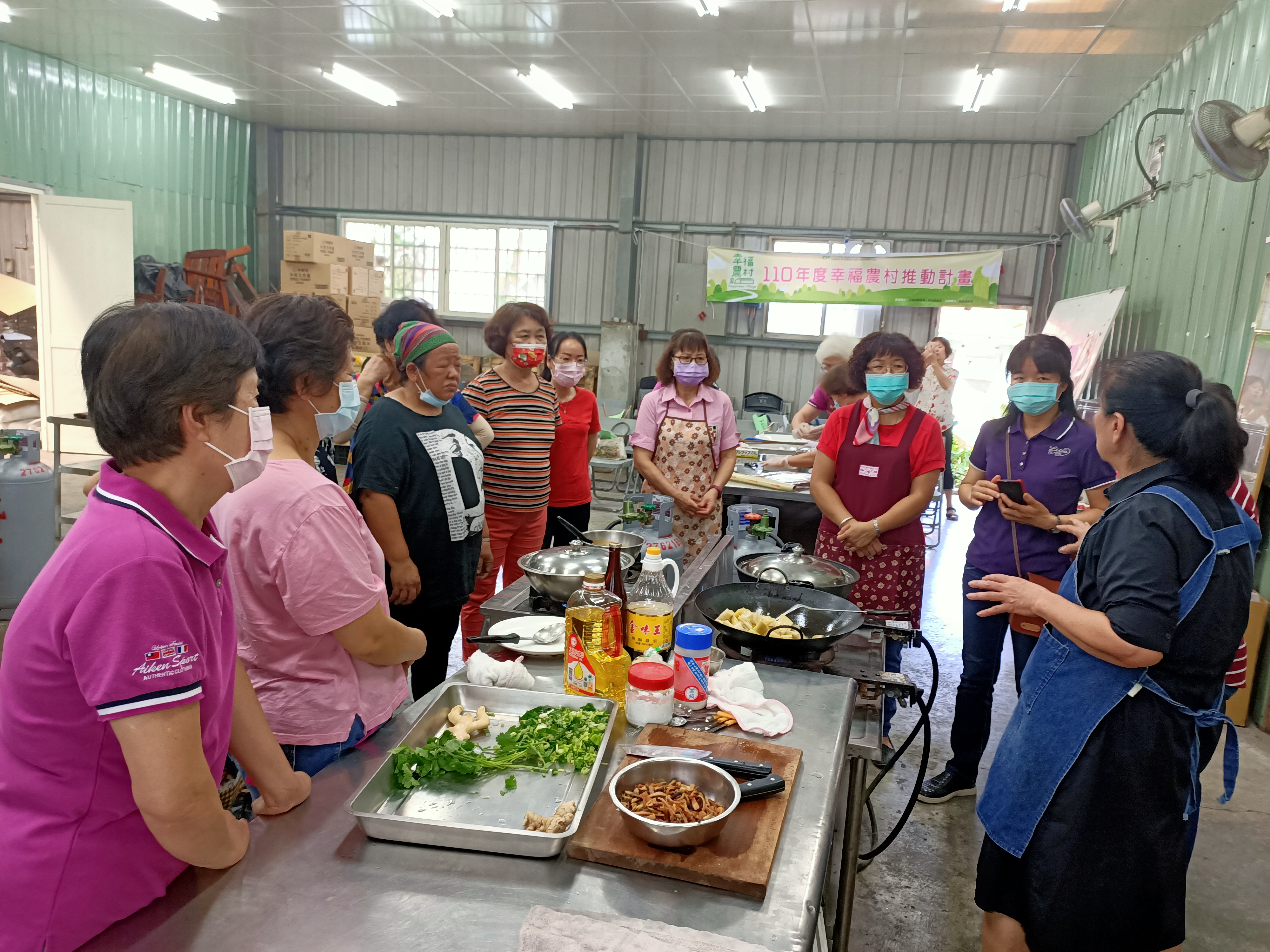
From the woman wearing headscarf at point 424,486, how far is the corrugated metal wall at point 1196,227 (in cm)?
404

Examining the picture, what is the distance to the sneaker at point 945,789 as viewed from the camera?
3002 mm

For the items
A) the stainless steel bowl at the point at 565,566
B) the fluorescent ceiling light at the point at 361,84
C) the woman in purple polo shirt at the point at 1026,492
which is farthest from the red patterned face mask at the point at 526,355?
the fluorescent ceiling light at the point at 361,84

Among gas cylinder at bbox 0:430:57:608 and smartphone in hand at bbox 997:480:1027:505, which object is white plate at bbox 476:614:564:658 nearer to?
smartphone in hand at bbox 997:480:1027:505

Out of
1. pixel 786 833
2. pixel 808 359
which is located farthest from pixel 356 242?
pixel 786 833

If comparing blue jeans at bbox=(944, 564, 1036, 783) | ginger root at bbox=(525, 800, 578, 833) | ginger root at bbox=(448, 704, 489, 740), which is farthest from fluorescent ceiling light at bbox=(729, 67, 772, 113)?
ginger root at bbox=(525, 800, 578, 833)

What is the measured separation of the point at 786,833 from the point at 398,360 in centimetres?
183

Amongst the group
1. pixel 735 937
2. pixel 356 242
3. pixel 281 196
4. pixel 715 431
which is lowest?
pixel 735 937

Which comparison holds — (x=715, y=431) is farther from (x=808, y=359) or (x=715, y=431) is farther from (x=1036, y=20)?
(x=808, y=359)

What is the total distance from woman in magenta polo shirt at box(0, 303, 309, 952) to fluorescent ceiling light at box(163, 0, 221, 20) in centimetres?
663

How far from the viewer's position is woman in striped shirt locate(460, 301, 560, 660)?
3.31 metres

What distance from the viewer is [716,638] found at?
2.09 metres

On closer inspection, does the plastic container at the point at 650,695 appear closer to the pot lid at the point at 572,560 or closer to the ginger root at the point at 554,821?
the ginger root at the point at 554,821

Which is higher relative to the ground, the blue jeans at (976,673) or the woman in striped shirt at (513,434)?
the woman in striped shirt at (513,434)

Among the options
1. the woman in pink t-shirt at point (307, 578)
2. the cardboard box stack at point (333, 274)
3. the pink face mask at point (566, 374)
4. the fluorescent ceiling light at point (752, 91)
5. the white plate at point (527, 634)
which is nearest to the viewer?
the woman in pink t-shirt at point (307, 578)
